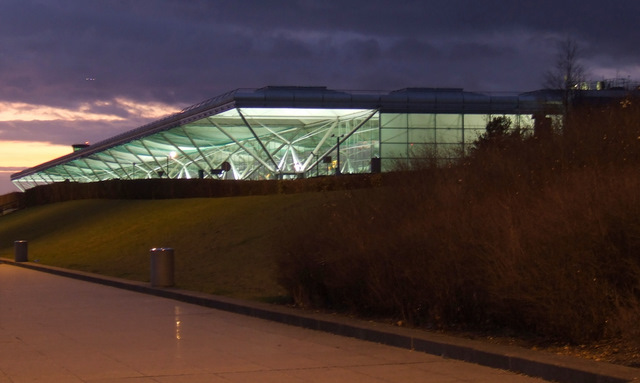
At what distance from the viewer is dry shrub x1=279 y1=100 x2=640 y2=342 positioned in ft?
32.0

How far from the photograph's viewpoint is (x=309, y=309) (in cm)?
1484

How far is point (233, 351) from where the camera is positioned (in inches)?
449

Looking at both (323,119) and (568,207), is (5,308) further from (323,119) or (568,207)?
(323,119)

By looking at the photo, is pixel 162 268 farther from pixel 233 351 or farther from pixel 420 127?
pixel 420 127

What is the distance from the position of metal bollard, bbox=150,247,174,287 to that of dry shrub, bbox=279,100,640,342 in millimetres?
5911

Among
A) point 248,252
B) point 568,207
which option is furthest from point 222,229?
point 568,207

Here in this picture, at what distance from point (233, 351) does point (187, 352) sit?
0.62 metres

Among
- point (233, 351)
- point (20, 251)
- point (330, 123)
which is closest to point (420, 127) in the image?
point (330, 123)

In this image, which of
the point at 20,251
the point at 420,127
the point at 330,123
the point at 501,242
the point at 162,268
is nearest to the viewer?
the point at 501,242

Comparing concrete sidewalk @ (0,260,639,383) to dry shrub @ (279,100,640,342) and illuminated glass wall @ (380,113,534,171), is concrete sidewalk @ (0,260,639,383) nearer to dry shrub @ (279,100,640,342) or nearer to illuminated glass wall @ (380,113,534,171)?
dry shrub @ (279,100,640,342)

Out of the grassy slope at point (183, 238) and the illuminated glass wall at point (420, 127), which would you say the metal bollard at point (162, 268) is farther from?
the illuminated glass wall at point (420, 127)

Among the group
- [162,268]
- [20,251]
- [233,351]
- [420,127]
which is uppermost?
[420,127]

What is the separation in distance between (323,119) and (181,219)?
3612cm

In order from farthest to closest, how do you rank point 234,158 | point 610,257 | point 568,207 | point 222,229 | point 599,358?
1. point 234,158
2. point 222,229
3. point 568,207
4. point 610,257
5. point 599,358
